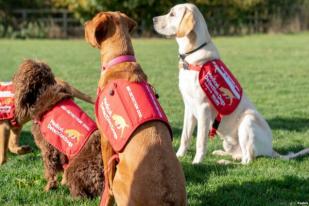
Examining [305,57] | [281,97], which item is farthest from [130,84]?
[305,57]

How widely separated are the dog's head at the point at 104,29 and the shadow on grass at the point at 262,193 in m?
1.77

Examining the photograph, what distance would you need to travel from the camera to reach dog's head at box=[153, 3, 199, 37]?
6938 mm

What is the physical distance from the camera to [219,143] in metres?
8.13

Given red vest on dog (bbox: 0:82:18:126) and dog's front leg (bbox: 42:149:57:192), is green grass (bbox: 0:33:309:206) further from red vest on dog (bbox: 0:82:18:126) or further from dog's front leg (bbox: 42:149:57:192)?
red vest on dog (bbox: 0:82:18:126)

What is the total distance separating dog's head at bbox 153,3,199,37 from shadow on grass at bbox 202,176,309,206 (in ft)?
7.41

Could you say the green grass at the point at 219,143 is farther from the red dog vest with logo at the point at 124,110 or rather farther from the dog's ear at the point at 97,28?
the dog's ear at the point at 97,28

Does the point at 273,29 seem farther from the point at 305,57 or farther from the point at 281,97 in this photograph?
the point at 281,97

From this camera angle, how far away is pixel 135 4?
36781mm

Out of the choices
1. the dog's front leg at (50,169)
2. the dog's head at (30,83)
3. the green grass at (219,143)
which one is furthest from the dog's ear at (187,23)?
the dog's front leg at (50,169)

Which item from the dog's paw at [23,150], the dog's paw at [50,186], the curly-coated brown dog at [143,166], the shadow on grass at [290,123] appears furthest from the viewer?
the shadow on grass at [290,123]

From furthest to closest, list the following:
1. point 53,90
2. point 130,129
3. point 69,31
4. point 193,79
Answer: point 69,31 < point 193,79 < point 53,90 < point 130,129

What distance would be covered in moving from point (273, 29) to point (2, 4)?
777 inches

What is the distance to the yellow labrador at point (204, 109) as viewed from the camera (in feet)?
22.3

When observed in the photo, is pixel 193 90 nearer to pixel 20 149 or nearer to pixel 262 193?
pixel 262 193
